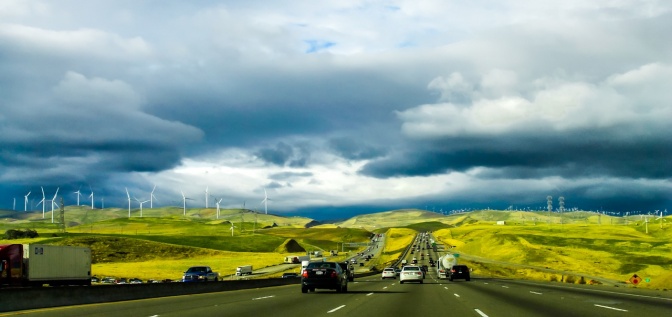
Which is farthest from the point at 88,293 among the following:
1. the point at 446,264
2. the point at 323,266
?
the point at 446,264

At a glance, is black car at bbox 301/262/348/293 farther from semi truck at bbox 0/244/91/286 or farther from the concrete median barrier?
semi truck at bbox 0/244/91/286

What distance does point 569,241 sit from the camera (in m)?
188

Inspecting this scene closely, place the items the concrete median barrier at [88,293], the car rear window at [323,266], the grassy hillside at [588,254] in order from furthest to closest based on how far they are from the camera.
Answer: the grassy hillside at [588,254]
the car rear window at [323,266]
the concrete median barrier at [88,293]

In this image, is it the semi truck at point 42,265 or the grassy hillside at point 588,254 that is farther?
the grassy hillside at point 588,254

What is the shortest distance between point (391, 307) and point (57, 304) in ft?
46.4

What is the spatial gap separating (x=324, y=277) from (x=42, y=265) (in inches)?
1061

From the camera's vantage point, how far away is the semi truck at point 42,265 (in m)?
47.5

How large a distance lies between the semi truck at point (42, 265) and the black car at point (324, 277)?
921 inches

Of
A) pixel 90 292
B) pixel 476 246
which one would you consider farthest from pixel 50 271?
pixel 476 246

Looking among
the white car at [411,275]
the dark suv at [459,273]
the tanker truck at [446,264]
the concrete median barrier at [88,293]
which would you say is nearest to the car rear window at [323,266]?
the concrete median barrier at [88,293]

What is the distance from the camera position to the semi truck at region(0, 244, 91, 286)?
47531 millimetres

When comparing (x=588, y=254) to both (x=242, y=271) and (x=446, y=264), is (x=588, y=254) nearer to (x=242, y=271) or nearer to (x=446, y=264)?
(x=446, y=264)

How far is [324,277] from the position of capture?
36906 millimetres

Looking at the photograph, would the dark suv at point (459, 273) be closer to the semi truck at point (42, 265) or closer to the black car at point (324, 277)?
the black car at point (324, 277)
